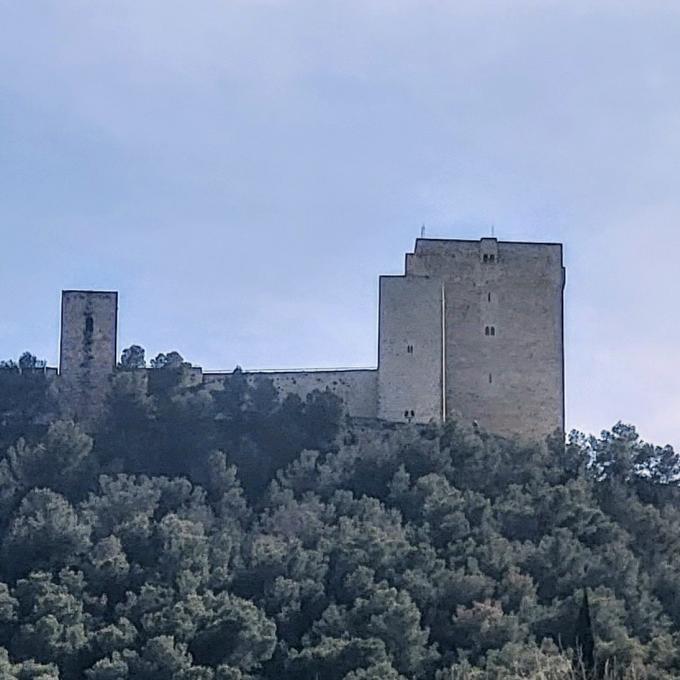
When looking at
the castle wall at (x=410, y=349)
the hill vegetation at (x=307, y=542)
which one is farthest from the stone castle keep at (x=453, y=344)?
the hill vegetation at (x=307, y=542)

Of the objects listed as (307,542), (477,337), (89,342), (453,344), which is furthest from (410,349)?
(89,342)

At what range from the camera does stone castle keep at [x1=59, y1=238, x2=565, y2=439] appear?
35781mm

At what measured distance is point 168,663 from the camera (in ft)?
93.5

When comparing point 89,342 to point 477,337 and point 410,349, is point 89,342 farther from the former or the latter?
point 477,337

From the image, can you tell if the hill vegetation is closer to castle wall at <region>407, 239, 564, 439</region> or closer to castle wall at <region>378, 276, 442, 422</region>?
castle wall at <region>378, 276, 442, 422</region>

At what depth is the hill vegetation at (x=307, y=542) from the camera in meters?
28.9

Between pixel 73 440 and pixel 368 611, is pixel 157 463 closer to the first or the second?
pixel 73 440

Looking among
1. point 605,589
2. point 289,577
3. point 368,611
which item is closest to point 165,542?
point 289,577

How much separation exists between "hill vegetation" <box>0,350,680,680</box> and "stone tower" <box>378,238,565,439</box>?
0.77 metres

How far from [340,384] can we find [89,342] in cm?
494

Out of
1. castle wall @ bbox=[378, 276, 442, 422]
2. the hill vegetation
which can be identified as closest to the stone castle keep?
castle wall @ bbox=[378, 276, 442, 422]

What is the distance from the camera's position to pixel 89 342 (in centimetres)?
3725

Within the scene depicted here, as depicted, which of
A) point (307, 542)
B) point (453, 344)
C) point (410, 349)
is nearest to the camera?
point (307, 542)

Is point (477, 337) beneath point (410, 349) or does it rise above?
above
